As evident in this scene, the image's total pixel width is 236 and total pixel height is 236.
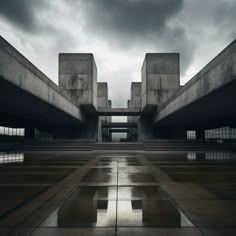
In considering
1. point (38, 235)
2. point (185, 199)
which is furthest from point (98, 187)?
point (38, 235)

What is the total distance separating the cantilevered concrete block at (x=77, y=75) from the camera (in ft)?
106

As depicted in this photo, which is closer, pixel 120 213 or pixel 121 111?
pixel 120 213

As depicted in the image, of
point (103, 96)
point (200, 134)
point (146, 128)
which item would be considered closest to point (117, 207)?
point (146, 128)

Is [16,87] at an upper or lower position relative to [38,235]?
upper

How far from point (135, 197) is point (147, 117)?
114 ft

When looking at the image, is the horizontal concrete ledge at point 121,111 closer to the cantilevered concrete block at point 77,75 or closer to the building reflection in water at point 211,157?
the cantilevered concrete block at point 77,75

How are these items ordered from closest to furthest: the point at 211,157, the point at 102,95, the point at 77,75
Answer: the point at 211,157, the point at 77,75, the point at 102,95

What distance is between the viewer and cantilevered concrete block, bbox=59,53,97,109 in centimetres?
3222

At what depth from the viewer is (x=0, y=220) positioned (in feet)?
12.3

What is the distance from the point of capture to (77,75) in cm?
3253

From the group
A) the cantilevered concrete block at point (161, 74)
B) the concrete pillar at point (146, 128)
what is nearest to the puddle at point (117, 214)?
the cantilevered concrete block at point (161, 74)

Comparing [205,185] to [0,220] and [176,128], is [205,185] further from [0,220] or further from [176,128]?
[176,128]

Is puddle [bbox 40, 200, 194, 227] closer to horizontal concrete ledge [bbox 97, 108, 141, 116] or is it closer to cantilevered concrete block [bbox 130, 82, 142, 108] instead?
horizontal concrete ledge [bbox 97, 108, 141, 116]

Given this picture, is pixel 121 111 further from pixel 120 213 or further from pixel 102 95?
pixel 120 213
